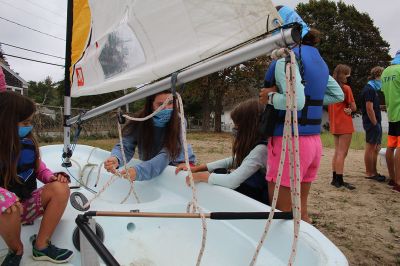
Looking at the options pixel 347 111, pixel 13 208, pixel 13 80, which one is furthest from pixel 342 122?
pixel 13 80

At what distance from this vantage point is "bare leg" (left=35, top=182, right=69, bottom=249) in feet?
4.65

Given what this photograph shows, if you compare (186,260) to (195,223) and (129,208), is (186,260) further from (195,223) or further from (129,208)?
(129,208)

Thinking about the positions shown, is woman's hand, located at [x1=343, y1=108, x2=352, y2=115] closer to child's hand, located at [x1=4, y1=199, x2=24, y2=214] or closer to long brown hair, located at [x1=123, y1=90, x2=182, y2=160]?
long brown hair, located at [x1=123, y1=90, x2=182, y2=160]

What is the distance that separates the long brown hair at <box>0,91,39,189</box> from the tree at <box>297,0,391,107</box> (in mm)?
25201

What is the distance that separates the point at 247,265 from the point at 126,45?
3.47 feet

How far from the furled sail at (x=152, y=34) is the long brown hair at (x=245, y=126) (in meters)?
0.70

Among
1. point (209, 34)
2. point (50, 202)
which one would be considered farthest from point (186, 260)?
point (209, 34)

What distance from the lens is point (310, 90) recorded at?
1.74m

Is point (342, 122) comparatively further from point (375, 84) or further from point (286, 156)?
point (286, 156)

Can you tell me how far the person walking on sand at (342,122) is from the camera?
3.66 m

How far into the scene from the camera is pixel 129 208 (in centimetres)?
170

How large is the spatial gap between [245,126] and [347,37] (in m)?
26.4

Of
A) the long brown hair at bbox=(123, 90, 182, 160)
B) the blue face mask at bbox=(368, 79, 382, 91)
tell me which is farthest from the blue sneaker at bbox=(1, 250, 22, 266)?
the blue face mask at bbox=(368, 79, 382, 91)

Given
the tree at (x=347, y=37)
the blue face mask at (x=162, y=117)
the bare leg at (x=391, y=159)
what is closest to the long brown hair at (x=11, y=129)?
the blue face mask at (x=162, y=117)
